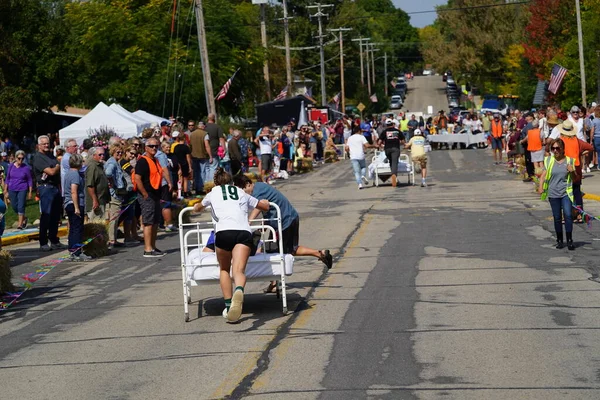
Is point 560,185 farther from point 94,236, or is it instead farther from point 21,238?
point 21,238

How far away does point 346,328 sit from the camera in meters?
10.5

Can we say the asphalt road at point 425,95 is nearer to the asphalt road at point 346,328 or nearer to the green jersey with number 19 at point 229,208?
the asphalt road at point 346,328

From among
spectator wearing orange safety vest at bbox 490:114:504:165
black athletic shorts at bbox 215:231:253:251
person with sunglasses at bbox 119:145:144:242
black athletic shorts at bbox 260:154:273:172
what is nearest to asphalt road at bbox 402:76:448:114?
spectator wearing orange safety vest at bbox 490:114:504:165

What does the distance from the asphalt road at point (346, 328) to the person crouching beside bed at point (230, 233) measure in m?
0.50

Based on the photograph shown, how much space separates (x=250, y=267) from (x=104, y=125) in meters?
21.8

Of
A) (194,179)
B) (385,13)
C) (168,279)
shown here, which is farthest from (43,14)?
(385,13)

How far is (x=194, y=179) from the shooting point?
29.4m

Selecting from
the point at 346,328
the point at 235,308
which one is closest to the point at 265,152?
the point at 235,308

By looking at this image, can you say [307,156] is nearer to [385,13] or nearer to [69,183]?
[69,183]

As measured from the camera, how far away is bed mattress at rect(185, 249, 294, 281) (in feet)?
37.2

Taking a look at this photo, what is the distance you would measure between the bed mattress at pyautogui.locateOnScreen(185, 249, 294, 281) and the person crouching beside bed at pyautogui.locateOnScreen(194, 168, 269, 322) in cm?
15

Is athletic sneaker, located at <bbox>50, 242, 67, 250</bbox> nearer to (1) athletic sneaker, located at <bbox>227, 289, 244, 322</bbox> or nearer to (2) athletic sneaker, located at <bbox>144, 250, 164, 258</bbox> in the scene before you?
(2) athletic sneaker, located at <bbox>144, 250, 164, 258</bbox>

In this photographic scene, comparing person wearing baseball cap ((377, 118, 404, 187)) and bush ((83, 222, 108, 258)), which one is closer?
bush ((83, 222, 108, 258))

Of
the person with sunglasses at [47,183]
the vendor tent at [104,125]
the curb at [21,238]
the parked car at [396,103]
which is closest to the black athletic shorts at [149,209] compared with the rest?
the person with sunglasses at [47,183]
